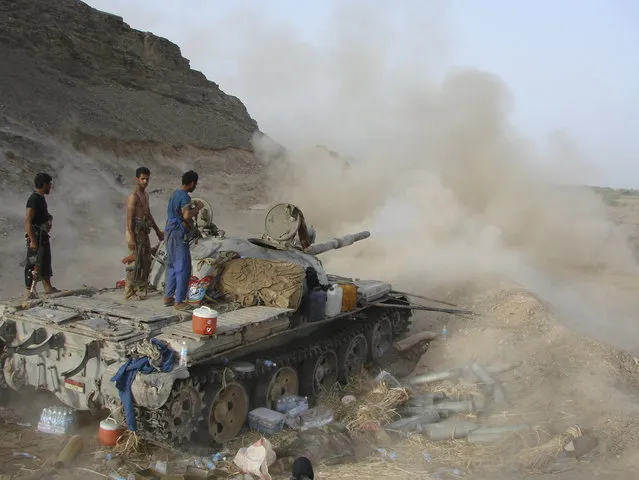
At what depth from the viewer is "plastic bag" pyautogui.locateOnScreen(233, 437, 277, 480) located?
18.8 feet

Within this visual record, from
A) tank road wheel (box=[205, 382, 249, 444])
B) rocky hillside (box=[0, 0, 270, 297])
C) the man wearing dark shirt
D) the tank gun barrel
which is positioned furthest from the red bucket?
rocky hillside (box=[0, 0, 270, 297])

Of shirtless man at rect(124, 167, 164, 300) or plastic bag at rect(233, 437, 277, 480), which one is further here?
shirtless man at rect(124, 167, 164, 300)

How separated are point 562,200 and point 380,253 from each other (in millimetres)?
7411

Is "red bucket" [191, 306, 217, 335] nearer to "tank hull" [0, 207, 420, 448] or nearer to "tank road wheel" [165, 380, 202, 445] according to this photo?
"tank hull" [0, 207, 420, 448]

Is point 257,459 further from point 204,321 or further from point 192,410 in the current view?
point 204,321

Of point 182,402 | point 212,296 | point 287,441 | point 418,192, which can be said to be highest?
point 418,192

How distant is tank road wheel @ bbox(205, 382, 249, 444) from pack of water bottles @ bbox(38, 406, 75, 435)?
5.02ft

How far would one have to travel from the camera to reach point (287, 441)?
255 inches

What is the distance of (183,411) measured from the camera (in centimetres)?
593

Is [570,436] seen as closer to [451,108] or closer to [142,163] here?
[451,108]

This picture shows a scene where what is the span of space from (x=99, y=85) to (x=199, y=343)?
25702 millimetres

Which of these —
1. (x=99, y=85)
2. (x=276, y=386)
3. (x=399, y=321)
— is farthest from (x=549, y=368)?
Answer: (x=99, y=85)

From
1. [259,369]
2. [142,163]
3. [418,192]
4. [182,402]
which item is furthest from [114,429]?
[142,163]

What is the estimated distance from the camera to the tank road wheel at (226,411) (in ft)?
21.0
